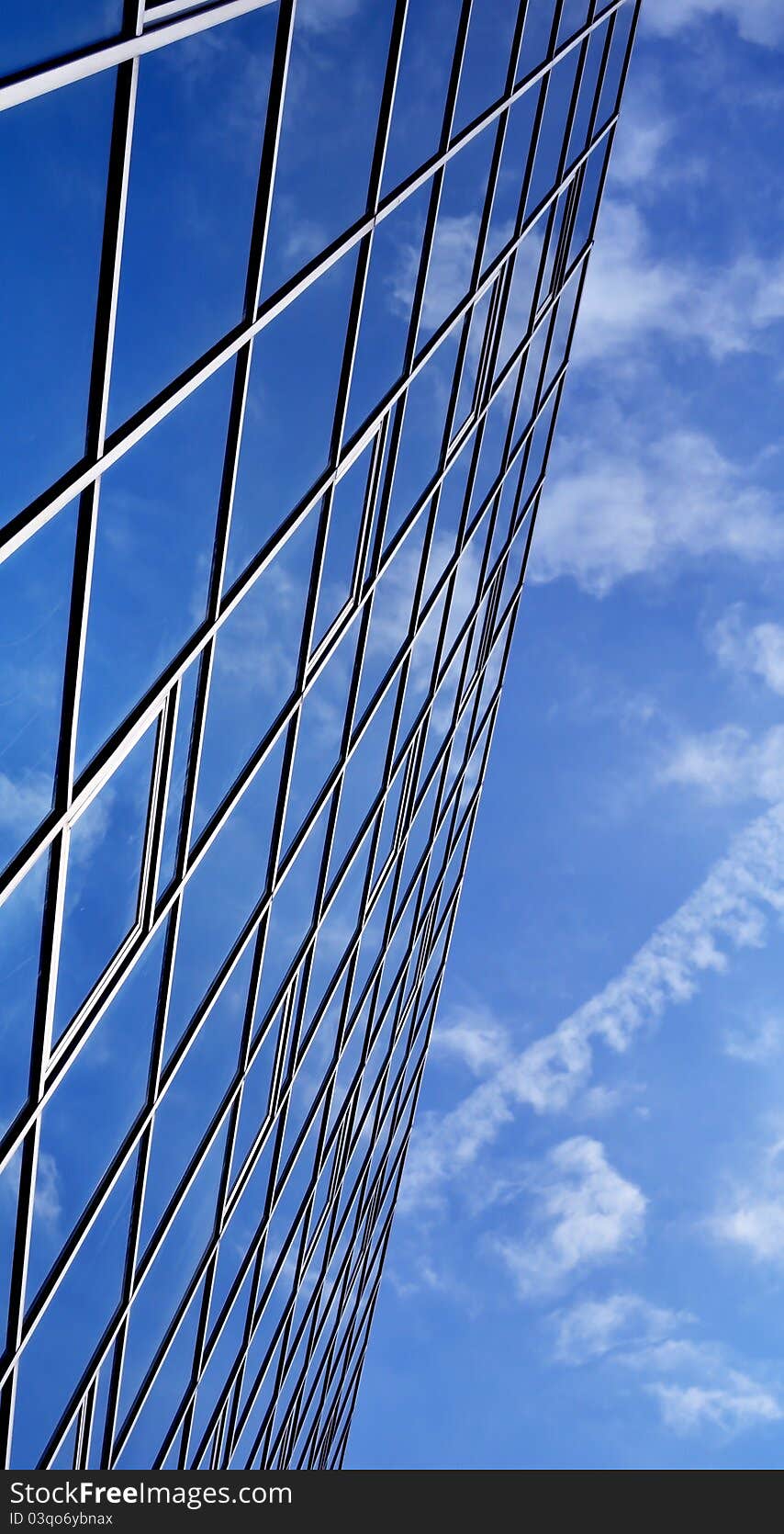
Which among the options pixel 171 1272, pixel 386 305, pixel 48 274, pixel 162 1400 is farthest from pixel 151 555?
pixel 162 1400

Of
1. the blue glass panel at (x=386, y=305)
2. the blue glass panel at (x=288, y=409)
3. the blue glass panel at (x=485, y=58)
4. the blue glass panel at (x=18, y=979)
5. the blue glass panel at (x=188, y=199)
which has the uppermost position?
the blue glass panel at (x=485, y=58)

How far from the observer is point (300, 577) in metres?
16.8

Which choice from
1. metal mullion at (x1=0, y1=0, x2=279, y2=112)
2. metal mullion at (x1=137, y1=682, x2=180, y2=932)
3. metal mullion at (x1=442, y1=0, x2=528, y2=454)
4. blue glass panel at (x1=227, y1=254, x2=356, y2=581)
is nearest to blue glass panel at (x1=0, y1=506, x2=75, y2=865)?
metal mullion at (x1=137, y1=682, x2=180, y2=932)

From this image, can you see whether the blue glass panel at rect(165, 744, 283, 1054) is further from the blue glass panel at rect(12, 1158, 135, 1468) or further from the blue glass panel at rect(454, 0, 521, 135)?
the blue glass panel at rect(454, 0, 521, 135)

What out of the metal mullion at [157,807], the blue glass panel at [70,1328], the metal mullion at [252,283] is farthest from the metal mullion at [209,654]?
the metal mullion at [157,807]

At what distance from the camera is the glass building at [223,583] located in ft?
31.2

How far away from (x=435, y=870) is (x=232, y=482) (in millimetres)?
24681

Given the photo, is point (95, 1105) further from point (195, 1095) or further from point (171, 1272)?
point (171, 1272)

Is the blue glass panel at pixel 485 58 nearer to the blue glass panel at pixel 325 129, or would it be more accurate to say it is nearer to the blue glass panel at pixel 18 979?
the blue glass panel at pixel 325 129

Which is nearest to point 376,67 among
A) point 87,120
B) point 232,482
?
point 232,482
